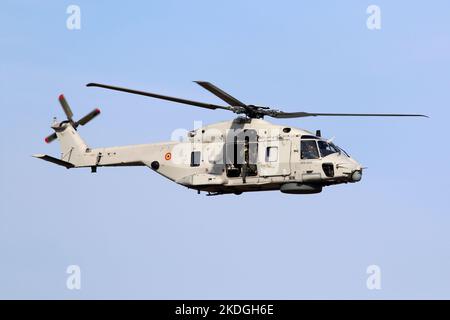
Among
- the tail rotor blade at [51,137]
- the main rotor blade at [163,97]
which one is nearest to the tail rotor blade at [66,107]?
the tail rotor blade at [51,137]

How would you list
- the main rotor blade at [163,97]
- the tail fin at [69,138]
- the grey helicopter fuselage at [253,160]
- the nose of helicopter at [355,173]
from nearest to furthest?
the main rotor blade at [163,97] → the nose of helicopter at [355,173] → the grey helicopter fuselage at [253,160] → the tail fin at [69,138]

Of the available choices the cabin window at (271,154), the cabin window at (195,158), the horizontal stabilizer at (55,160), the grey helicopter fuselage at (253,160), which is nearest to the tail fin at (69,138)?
the horizontal stabilizer at (55,160)

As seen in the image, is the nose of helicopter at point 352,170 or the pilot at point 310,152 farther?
the pilot at point 310,152

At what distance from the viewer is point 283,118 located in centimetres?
5591

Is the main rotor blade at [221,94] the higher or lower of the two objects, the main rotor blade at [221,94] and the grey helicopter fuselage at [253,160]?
the higher

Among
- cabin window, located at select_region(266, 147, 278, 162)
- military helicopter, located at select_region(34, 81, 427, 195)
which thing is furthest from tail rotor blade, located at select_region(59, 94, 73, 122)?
cabin window, located at select_region(266, 147, 278, 162)

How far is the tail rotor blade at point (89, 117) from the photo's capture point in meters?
59.6

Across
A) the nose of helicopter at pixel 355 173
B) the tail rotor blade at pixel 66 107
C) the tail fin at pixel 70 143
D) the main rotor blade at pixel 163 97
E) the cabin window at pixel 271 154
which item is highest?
the tail rotor blade at pixel 66 107

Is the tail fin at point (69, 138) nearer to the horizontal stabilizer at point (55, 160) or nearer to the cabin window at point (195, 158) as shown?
the horizontal stabilizer at point (55, 160)

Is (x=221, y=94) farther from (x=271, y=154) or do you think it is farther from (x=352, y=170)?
(x=352, y=170)

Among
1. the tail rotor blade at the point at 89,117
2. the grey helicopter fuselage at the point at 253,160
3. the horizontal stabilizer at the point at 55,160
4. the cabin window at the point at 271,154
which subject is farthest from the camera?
the tail rotor blade at the point at 89,117

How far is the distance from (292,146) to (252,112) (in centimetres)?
259
